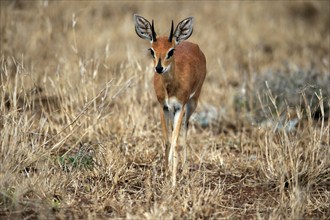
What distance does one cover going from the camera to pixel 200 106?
879 centimetres

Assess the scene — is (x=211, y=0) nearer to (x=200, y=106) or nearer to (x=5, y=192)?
(x=200, y=106)

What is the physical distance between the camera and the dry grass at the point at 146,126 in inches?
195

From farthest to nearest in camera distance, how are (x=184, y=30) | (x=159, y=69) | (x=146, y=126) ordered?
(x=146, y=126) < (x=184, y=30) < (x=159, y=69)

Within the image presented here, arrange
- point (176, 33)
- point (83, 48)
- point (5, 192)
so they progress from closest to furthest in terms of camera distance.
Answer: point (5, 192) < point (176, 33) < point (83, 48)

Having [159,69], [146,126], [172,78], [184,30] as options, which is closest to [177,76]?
[172,78]

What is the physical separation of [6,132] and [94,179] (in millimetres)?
971

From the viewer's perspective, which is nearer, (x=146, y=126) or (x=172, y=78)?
(x=172, y=78)

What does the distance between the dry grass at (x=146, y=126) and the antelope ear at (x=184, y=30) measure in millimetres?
733

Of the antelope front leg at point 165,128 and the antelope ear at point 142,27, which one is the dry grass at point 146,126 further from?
the antelope ear at point 142,27

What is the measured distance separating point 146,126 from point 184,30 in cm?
208

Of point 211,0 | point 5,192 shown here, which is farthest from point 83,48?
point 5,192

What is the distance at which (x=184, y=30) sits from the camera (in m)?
5.80

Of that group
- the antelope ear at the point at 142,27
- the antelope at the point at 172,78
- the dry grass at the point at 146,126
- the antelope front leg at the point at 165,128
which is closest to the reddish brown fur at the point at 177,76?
the antelope at the point at 172,78

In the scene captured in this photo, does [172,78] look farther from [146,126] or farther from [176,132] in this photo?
[146,126]
